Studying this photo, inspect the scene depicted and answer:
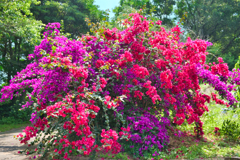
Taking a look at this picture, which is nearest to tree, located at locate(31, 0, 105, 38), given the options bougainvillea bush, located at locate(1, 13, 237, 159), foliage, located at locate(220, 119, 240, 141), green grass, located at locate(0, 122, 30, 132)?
green grass, located at locate(0, 122, 30, 132)

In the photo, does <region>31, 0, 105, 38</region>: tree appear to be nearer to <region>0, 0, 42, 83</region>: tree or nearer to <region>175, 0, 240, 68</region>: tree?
<region>0, 0, 42, 83</region>: tree

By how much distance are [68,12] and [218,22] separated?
16.5 m

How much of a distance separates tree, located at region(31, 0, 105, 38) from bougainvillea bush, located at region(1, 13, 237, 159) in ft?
31.7

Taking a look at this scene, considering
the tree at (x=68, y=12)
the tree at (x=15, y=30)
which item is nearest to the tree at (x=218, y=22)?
the tree at (x=68, y=12)

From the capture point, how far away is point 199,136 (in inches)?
196

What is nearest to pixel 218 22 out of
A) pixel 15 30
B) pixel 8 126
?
pixel 15 30

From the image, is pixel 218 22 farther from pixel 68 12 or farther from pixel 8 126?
pixel 8 126

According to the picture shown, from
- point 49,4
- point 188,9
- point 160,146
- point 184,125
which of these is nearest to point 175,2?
point 188,9

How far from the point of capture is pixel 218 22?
69.7ft

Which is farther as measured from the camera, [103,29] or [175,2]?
[175,2]

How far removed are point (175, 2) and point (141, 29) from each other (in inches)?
929

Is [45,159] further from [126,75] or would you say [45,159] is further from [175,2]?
[175,2]

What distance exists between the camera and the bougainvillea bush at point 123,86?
147 inches

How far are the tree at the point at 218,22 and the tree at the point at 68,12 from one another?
10.1 m
